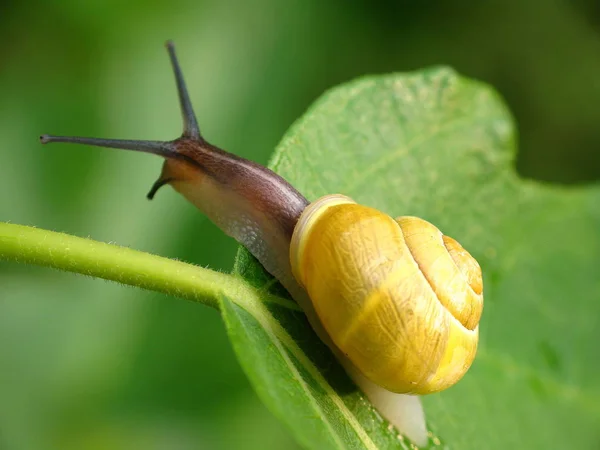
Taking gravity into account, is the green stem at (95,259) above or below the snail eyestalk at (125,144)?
below

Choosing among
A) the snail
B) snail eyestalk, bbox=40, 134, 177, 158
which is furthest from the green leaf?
snail eyestalk, bbox=40, 134, 177, 158

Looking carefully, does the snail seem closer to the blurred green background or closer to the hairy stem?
the hairy stem

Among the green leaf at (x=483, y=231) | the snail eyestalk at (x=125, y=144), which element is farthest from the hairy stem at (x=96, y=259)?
the snail eyestalk at (x=125, y=144)

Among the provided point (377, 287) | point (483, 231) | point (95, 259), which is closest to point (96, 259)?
point (95, 259)

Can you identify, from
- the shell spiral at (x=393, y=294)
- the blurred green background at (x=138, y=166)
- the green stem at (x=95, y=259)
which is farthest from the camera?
the blurred green background at (x=138, y=166)

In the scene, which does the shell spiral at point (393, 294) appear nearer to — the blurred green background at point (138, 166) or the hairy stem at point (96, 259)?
the hairy stem at point (96, 259)

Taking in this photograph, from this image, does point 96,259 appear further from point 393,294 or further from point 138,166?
point 138,166

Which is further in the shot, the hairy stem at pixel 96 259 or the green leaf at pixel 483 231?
the green leaf at pixel 483 231
